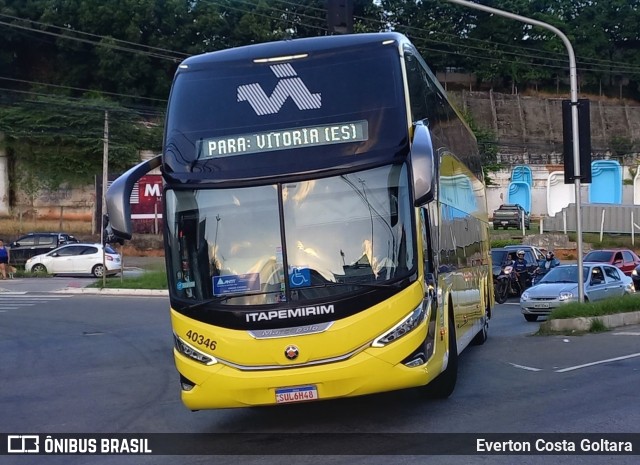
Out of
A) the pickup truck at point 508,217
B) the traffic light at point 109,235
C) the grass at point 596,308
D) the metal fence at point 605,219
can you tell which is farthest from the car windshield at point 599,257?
the pickup truck at point 508,217

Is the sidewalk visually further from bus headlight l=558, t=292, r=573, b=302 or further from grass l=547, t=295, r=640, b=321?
grass l=547, t=295, r=640, b=321

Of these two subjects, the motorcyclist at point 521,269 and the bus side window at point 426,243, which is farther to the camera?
the motorcyclist at point 521,269

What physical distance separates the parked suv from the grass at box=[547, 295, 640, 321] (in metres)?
30.1

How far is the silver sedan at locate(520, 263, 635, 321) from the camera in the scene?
70.9ft

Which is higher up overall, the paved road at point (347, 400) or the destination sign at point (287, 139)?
the destination sign at point (287, 139)

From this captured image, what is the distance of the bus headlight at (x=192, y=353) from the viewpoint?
8484mm

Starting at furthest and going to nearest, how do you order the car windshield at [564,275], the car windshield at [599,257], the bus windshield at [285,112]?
the car windshield at [599,257] → the car windshield at [564,275] → the bus windshield at [285,112]

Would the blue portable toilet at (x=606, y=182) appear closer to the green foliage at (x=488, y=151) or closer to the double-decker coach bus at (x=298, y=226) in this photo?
the green foliage at (x=488, y=151)

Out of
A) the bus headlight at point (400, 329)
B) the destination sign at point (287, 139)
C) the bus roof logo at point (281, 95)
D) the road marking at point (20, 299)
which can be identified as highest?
the bus roof logo at point (281, 95)

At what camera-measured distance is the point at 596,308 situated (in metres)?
18.0

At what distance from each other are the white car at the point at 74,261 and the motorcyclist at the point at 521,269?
55.6ft

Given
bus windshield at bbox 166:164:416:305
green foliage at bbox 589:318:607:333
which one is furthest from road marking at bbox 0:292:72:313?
bus windshield at bbox 166:164:416:305

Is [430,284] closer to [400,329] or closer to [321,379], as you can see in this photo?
[400,329]

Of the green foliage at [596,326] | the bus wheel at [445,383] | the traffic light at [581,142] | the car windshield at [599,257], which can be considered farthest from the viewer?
the car windshield at [599,257]
